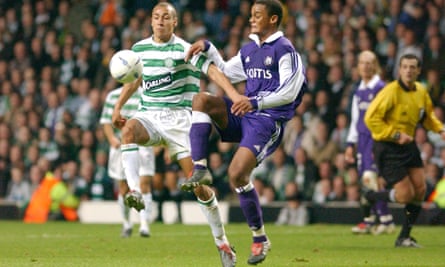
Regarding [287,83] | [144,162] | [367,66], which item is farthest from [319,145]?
[287,83]

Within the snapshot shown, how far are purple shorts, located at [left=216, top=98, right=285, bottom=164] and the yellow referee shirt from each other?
129 inches

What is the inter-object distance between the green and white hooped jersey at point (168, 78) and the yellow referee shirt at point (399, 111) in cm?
234

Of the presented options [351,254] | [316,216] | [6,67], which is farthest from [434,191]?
[6,67]

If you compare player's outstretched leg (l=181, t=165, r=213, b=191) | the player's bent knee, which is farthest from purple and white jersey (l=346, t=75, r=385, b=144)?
player's outstretched leg (l=181, t=165, r=213, b=191)

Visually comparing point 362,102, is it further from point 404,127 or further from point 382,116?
point 382,116

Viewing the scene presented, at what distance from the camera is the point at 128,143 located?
11133 mm

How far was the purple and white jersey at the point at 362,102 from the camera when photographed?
1591 centimetres

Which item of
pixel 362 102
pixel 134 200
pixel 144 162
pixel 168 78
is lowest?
pixel 144 162

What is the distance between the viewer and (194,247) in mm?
13047

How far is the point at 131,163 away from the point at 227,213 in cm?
802

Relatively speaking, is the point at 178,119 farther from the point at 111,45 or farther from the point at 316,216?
the point at 111,45

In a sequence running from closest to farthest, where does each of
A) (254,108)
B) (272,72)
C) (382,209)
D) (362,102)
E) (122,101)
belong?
(254,108) → (272,72) → (122,101) → (382,209) → (362,102)

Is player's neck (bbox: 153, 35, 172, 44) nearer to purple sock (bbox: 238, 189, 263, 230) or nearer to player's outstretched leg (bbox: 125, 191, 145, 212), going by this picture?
player's outstretched leg (bbox: 125, 191, 145, 212)

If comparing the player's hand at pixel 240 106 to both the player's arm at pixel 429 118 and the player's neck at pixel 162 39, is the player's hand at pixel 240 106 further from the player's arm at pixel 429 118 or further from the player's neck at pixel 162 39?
the player's arm at pixel 429 118
